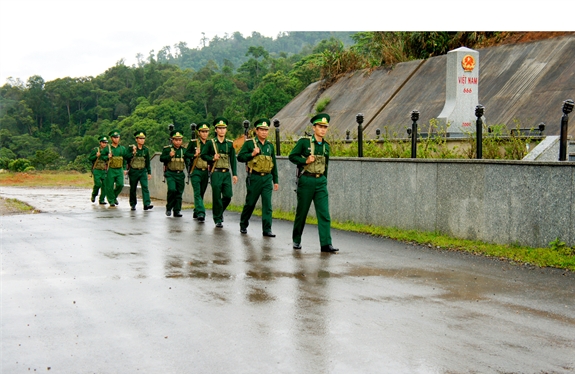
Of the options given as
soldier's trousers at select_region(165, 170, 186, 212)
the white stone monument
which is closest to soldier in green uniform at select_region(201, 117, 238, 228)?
soldier's trousers at select_region(165, 170, 186, 212)

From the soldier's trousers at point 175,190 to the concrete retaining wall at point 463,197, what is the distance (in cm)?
410

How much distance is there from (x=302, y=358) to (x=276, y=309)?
67.7 inches

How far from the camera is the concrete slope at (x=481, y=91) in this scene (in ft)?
68.7

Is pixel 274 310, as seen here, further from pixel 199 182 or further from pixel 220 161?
pixel 199 182

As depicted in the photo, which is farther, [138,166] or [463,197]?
[138,166]

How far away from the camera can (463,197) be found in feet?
41.1

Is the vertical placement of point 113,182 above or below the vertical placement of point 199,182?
below

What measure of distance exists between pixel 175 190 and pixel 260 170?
4787 millimetres

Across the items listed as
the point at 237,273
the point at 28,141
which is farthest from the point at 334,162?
the point at 28,141

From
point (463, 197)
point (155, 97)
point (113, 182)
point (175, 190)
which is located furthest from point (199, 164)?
point (155, 97)

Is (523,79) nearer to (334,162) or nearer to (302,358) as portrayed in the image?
(334,162)

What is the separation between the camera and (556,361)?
19.4 feet

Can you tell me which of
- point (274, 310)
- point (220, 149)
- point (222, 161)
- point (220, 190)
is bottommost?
point (274, 310)

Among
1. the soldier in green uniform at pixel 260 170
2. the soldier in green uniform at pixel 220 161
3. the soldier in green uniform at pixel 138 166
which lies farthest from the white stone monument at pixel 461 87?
the soldier in green uniform at pixel 138 166
